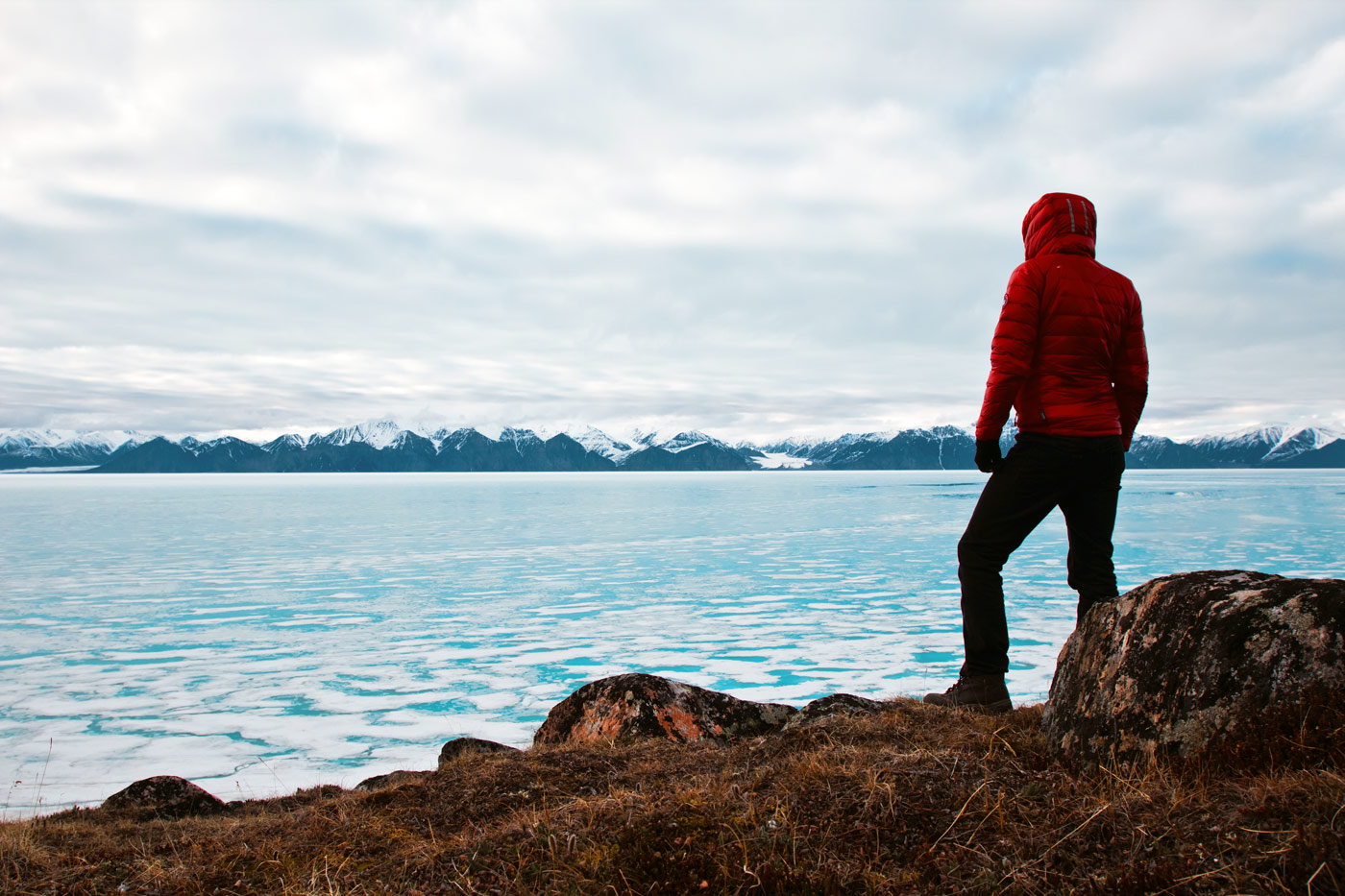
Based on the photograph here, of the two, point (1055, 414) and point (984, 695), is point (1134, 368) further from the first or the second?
point (984, 695)

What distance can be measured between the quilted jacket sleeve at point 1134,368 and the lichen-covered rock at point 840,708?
2.17m

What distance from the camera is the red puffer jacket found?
3.88 metres

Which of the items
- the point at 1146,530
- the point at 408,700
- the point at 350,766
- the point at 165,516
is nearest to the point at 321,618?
the point at 408,700

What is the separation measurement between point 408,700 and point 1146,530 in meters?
27.4

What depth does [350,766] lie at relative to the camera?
6844mm

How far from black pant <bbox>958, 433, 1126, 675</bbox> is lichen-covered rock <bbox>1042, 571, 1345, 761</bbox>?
28.2 inches

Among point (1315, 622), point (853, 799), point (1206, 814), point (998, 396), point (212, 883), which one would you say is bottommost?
point (212, 883)

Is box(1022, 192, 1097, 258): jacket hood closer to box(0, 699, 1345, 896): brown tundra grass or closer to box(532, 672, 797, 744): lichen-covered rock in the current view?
box(0, 699, 1345, 896): brown tundra grass

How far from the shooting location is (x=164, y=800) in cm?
466

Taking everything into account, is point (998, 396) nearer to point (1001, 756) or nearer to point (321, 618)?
point (1001, 756)

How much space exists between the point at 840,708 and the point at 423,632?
8943 mm

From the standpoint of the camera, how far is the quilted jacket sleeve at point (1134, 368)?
13.5 ft

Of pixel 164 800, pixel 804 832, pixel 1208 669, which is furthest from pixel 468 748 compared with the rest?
pixel 1208 669

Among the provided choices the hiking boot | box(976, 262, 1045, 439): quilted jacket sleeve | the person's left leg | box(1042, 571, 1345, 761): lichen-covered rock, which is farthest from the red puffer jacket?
the hiking boot
